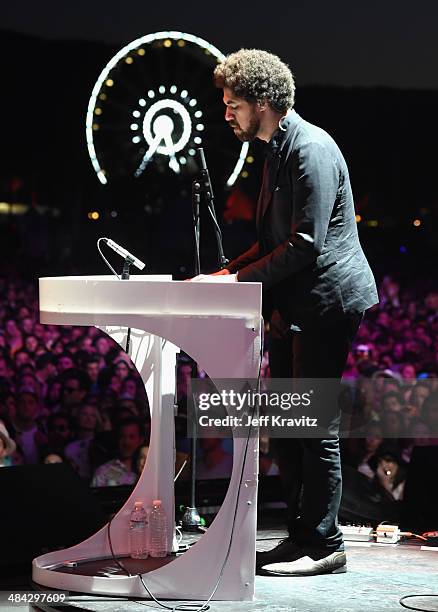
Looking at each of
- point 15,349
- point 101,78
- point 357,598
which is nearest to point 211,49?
point 101,78

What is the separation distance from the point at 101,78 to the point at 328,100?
4.54m

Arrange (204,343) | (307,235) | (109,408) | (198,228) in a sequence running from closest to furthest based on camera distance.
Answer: (204,343), (307,235), (198,228), (109,408)

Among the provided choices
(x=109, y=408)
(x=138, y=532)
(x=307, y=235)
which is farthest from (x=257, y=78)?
(x=109, y=408)

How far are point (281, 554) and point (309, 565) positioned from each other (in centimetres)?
11

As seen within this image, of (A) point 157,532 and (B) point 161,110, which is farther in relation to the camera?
(B) point 161,110

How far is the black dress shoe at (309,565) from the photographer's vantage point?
2861mm

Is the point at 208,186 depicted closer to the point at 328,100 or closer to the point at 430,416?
the point at 430,416

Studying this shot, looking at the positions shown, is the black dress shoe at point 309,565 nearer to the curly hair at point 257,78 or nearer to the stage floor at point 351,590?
the stage floor at point 351,590

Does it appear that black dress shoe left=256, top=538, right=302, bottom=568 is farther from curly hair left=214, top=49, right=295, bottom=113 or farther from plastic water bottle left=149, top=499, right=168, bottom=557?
curly hair left=214, top=49, right=295, bottom=113

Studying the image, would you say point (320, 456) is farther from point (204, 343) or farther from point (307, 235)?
point (307, 235)

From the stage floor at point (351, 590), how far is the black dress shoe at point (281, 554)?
101 millimetres

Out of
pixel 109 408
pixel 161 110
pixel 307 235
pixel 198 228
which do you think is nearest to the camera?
pixel 307 235

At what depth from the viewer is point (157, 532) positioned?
3021 millimetres

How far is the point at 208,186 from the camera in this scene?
3.43 m
